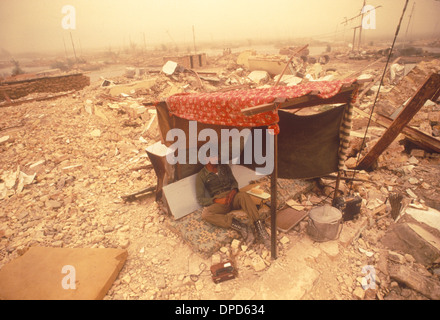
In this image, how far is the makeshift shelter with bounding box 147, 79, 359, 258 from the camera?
339cm

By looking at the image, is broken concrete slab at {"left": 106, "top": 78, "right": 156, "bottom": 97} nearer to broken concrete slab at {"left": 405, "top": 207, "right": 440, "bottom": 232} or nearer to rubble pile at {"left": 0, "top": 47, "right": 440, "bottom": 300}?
rubble pile at {"left": 0, "top": 47, "right": 440, "bottom": 300}

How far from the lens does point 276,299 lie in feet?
10.2

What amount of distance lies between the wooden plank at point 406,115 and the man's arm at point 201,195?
4.31 metres

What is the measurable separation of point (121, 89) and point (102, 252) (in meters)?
9.99

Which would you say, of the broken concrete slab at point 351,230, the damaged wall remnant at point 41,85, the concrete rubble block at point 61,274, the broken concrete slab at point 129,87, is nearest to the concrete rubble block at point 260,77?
the broken concrete slab at point 129,87

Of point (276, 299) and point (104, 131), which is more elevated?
point (104, 131)

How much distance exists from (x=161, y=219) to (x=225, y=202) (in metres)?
1.58

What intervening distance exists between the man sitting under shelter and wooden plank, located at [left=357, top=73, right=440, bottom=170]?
3.52m

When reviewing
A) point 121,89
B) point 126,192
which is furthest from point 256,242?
point 121,89

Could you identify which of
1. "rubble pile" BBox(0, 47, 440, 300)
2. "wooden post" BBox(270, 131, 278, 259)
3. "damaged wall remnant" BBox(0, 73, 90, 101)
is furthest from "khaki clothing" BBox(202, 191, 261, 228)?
"damaged wall remnant" BBox(0, 73, 90, 101)

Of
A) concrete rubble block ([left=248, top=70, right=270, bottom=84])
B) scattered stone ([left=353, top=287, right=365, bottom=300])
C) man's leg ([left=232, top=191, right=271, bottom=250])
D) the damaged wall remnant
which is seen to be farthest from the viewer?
concrete rubble block ([left=248, top=70, right=270, bottom=84])

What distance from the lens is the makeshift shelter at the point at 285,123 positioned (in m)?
3.39
